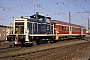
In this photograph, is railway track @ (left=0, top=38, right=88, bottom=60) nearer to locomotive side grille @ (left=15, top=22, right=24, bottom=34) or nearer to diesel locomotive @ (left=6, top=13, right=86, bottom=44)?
diesel locomotive @ (left=6, top=13, right=86, bottom=44)

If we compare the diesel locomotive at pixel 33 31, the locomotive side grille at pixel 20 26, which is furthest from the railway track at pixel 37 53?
the locomotive side grille at pixel 20 26

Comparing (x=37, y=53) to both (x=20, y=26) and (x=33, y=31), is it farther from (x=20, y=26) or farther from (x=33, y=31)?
(x=20, y=26)

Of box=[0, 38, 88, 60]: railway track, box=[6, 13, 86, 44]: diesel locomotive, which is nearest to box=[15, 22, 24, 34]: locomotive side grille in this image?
box=[6, 13, 86, 44]: diesel locomotive

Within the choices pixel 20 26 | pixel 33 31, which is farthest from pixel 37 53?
pixel 20 26

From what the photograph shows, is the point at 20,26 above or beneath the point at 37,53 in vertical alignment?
above

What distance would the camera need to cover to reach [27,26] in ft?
64.9

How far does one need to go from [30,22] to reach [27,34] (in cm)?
203

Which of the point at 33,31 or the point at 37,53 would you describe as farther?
the point at 33,31

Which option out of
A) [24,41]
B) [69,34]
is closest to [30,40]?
[24,41]

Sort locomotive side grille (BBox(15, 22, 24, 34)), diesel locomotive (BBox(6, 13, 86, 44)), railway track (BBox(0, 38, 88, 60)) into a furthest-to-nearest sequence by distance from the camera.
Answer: locomotive side grille (BBox(15, 22, 24, 34)) < diesel locomotive (BBox(6, 13, 86, 44)) < railway track (BBox(0, 38, 88, 60))

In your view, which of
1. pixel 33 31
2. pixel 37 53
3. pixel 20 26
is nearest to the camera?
pixel 37 53

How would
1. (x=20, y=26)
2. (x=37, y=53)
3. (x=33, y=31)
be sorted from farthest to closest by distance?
(x=33, y=31)
(x=20, y=26)
(x=37, y=53)

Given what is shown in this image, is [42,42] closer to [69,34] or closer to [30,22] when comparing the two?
[30,22]

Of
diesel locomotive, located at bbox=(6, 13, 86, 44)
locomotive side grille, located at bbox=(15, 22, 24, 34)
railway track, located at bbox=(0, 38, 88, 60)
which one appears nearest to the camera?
railway track, located at bbox=(0, 38, 88, 60)
